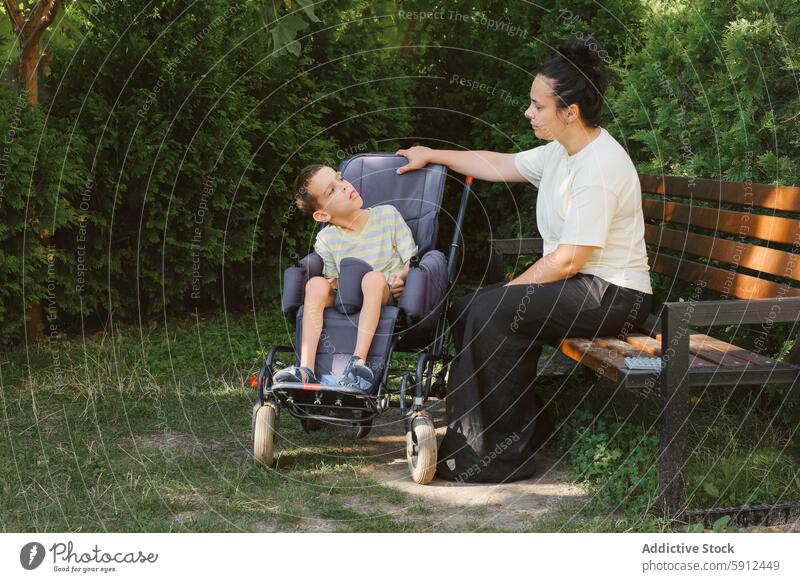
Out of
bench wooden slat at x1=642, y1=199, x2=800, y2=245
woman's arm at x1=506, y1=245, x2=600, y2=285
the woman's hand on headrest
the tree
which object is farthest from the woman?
the tree

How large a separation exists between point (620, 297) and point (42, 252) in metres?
3.62

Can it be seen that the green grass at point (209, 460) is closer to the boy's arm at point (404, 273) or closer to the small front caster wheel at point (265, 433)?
the small front caster wheel at point (265, 433)

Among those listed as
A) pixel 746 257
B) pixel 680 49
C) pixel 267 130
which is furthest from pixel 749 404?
pixel 267 130

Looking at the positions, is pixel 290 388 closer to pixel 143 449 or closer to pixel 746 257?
pixel 143 449

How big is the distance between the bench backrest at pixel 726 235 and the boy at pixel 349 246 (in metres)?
1.27

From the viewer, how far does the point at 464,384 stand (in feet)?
13.7

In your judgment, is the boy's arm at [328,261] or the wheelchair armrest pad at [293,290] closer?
the wheelchair armrest pad at [293,290]

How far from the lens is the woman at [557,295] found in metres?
4.09

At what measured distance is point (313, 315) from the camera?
14.4 feet

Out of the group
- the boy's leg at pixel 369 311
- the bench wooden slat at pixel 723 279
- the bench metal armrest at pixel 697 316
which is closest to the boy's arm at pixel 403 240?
the boy's leg at pixel 369 311

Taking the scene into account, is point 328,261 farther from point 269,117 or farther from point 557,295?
point 269,117
